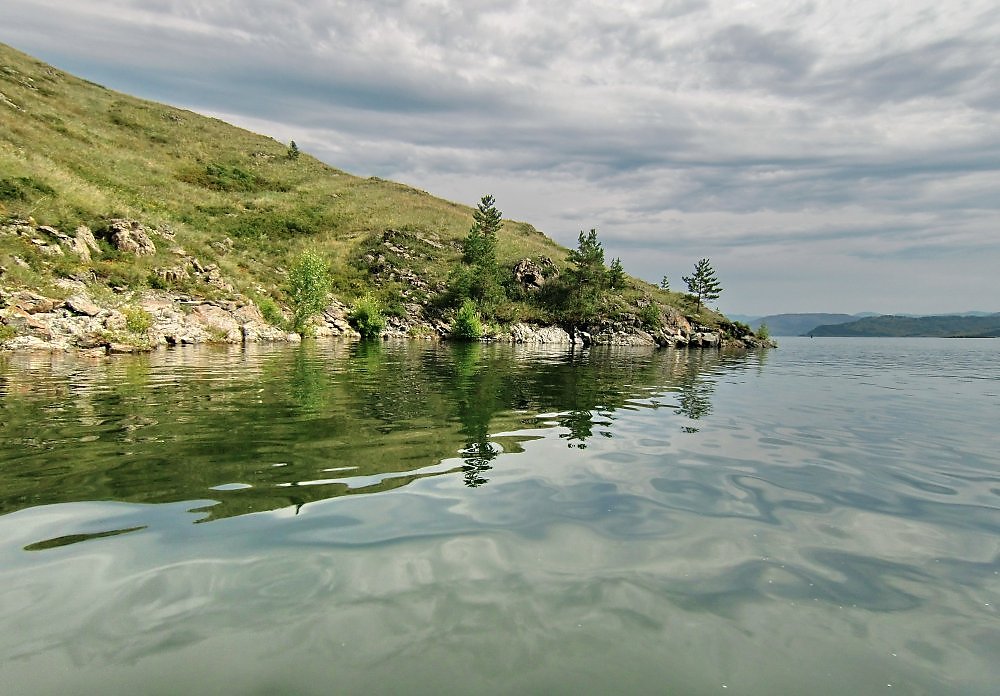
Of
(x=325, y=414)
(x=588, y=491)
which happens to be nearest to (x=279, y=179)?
(x=325, y=414)

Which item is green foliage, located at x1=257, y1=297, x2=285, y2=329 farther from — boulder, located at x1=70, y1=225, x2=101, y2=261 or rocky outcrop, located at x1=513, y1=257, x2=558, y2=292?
rocky outcrop, located at x1=513, y1=257, x2=558, y2=292

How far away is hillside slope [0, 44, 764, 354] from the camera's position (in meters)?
42.7

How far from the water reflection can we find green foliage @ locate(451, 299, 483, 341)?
154ft

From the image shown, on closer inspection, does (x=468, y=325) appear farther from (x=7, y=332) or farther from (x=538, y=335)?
(x=7, y=332)

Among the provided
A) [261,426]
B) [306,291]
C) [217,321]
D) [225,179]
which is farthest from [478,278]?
[261,426]

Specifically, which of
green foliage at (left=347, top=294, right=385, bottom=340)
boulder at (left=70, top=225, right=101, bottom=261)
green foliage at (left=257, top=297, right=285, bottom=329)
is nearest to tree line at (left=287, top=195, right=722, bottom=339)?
green foliage at (left=347, top=294, right=385, bottom=340)

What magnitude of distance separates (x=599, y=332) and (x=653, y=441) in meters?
73.7

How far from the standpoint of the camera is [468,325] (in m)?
70.7

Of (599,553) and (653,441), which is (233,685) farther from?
(653,441)

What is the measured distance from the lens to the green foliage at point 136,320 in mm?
35281

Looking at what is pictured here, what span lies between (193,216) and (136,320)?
48.4 metres

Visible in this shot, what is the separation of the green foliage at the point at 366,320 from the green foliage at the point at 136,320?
27.4 meters

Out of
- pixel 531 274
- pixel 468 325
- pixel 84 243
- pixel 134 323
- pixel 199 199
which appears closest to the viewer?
pixel 134 323

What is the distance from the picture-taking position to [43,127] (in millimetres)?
75312
